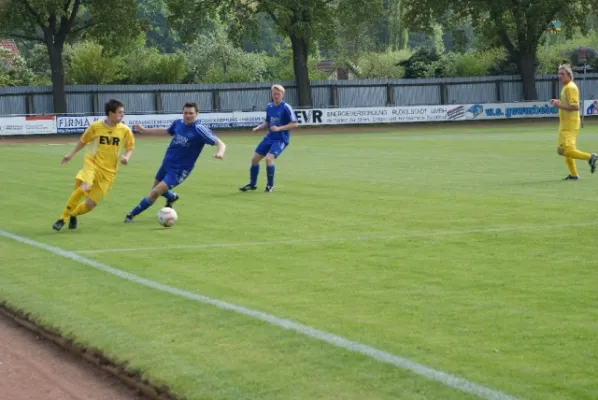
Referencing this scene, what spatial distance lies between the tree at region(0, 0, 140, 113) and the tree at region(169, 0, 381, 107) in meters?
2.67

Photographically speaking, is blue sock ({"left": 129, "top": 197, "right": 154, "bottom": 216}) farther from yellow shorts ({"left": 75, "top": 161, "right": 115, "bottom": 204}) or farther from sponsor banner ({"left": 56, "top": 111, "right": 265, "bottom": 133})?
sponsor banner ({"left": 56, "top": 111, "right": 265, "bottom": 133})


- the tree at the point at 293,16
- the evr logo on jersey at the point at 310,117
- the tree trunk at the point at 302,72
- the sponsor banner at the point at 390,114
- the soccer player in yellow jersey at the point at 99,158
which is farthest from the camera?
the tree trunk at the point at 302,72

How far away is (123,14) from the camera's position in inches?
2322

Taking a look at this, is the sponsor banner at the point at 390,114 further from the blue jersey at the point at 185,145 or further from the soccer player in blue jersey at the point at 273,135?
the blue jersey at the point at 185,145

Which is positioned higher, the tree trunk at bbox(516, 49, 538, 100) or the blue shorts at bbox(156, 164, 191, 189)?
the tree trunk at bbox(516, 49, 538, 100)

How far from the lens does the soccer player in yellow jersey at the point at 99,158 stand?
14203 mm

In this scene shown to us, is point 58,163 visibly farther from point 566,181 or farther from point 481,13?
point 481,13

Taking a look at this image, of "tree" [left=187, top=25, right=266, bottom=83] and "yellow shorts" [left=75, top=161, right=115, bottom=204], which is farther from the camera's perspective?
"tree" [left=187, top=25, right=266, bottom=83]

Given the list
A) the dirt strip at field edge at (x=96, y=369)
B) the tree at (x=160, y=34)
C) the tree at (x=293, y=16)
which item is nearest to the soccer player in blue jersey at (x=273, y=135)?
the dirt strip at field edge at (x=96, y=369)

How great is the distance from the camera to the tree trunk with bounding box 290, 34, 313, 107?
62.6 metres

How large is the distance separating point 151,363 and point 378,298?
2.51 m

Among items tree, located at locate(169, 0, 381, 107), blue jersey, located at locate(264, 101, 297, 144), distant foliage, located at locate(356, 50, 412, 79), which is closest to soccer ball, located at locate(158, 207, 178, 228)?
blue jersey, located at locate(264, 101, 297, 144)

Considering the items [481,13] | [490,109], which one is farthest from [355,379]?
[481,13]

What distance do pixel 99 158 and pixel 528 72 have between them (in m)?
53.2
